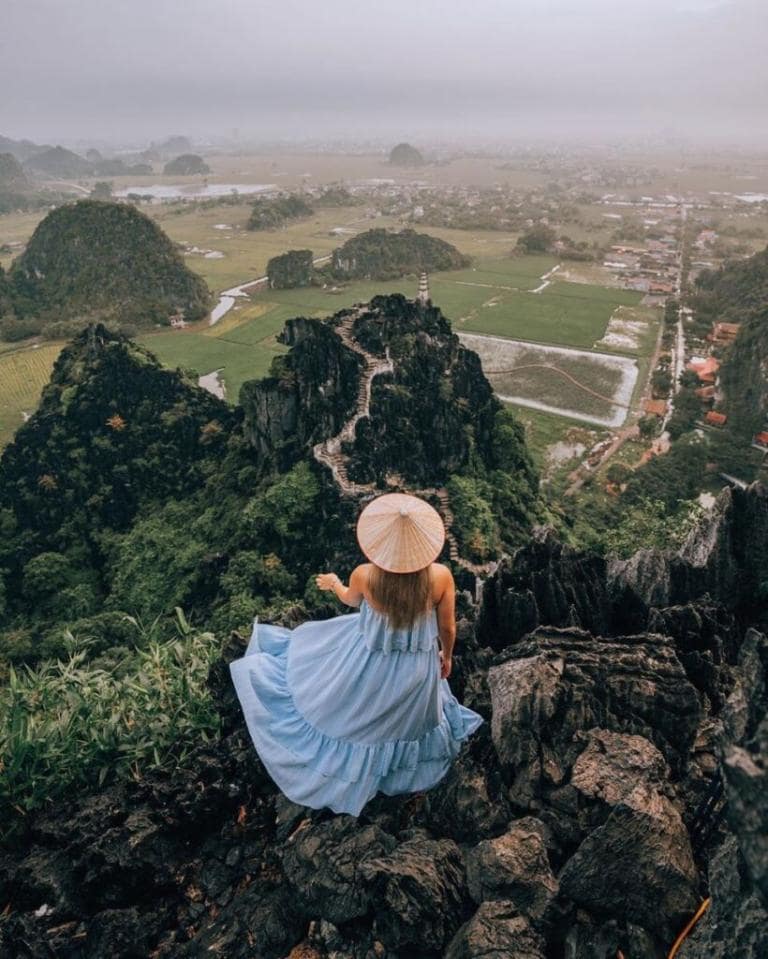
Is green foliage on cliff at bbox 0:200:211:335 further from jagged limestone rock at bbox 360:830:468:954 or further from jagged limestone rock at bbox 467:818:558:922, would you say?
jagged limestone rock at bbox 467:818:558:922

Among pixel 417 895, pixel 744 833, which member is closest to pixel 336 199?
pixel 417 895

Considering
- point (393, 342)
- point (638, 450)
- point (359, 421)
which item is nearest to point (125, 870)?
point (359, 421)

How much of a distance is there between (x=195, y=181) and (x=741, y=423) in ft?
671

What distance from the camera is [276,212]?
10875cm

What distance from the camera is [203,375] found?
151 feet

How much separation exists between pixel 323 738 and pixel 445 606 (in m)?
1.90

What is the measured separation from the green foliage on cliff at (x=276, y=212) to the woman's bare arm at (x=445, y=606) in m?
111

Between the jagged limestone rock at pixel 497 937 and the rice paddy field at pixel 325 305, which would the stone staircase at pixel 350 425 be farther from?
the rice paddy field at pixel 325 305

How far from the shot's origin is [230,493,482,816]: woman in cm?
527

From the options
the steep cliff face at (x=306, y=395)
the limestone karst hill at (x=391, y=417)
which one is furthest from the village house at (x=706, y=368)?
the steep cliff face at (x=306, y=395)

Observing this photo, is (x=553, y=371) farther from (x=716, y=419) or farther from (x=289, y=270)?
(x=289, y=270)

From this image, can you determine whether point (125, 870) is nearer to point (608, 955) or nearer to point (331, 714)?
point (331, 714)

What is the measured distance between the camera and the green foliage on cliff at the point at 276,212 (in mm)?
105312

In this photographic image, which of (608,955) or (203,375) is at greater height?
(608,955)
